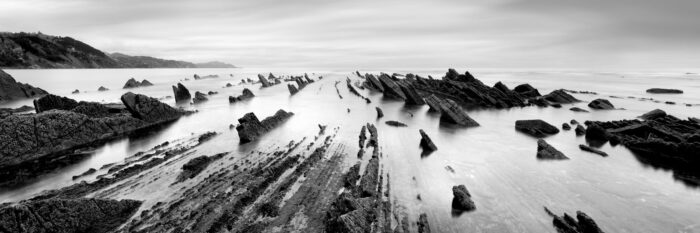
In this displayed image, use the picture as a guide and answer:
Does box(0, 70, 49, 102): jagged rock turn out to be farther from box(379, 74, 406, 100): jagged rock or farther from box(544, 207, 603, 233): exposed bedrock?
box(544, 207, 603, 233): exposed bedrock

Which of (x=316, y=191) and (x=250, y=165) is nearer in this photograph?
(x=316, y=191)

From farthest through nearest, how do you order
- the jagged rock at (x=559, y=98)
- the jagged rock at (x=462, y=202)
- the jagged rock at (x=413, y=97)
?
the jagged rock at (x=559, y=98) < the jagged rock at (x=413, y=97) < the jagged rock at (x=462, y=202)

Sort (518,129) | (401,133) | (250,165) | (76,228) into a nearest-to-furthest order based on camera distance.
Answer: (76,228) → (250,165) → (401,133) → (518,129)

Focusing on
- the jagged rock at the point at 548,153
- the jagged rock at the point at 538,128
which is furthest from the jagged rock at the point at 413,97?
the jagged rock at the point at 548,153

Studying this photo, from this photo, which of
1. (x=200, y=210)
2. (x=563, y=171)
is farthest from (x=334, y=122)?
(x=200, y=210)

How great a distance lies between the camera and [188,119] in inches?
1129

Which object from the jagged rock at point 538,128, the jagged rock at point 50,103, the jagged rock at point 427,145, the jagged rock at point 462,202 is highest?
the jagged rock at point 50,103

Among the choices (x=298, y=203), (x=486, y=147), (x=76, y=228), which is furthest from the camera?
(x=486, y=147)

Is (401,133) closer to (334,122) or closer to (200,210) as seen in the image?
(334,122)

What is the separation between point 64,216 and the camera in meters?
8.31

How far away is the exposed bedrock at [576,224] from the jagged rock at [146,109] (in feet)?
86.3

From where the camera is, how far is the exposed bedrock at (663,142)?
666 inches

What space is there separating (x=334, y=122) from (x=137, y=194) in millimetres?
17020

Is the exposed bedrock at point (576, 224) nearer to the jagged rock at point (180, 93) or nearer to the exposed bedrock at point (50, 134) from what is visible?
the exposed bedrock at point (50, 134)
